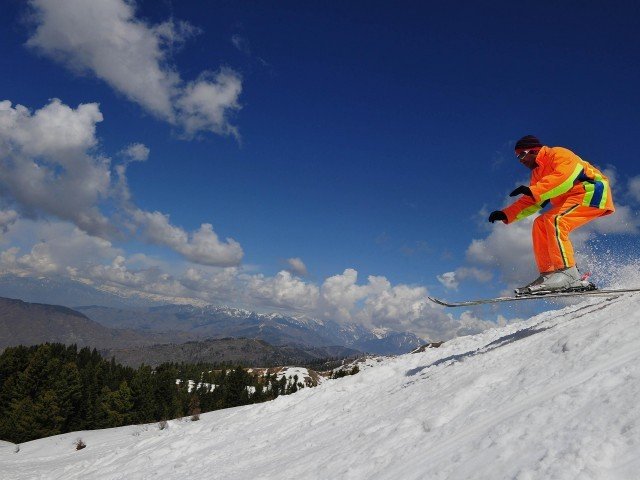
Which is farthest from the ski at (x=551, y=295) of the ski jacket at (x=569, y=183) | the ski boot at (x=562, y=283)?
the ski jacket at (x=569, y=183)

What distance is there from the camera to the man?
7766mm

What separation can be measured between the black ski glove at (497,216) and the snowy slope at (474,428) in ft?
8.50

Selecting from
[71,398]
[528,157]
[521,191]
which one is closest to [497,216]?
[521,191]

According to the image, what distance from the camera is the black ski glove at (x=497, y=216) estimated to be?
873 cm

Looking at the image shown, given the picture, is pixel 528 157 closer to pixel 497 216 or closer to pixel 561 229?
pixel 497 216

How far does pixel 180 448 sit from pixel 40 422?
221 ft

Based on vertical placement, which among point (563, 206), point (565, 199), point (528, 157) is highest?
point (528, 157)

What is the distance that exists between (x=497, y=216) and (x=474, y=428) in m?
5.66

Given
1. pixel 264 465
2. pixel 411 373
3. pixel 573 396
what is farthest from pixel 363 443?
pixel 411 373

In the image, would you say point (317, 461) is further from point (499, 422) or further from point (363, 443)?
point (499, 422)

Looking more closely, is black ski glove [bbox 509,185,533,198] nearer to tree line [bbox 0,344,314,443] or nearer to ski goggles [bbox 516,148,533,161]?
ski goggles [bbox 516,148,533,161]

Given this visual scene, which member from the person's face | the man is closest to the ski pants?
the man

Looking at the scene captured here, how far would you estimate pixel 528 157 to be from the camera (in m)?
8.47

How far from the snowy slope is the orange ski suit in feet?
4.93
